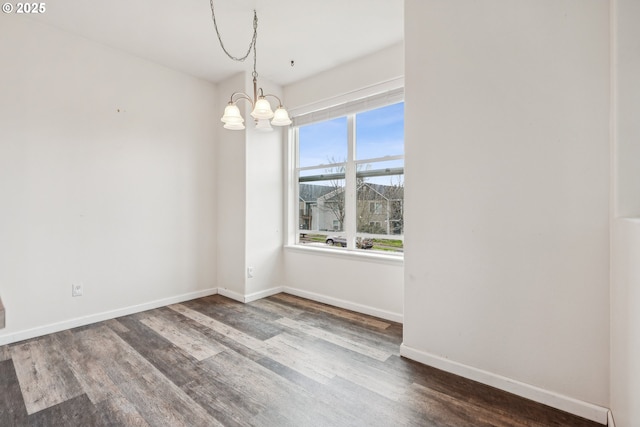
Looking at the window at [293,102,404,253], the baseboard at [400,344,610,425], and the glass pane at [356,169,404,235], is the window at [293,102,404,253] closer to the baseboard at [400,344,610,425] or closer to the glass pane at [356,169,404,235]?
the glass pane at [356,169,404,235]

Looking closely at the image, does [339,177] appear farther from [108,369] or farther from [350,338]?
[108,369]

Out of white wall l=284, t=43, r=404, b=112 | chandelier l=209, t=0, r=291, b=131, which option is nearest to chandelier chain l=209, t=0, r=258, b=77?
chandelier l=209, t=0, r=291, b=131

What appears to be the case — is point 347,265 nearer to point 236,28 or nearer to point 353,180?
point 353,180

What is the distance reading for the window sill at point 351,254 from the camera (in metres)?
3.12

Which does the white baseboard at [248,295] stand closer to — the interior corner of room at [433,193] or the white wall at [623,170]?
the interior corner of room at [433,193]

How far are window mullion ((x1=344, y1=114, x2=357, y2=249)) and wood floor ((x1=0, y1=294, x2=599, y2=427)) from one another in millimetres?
1036

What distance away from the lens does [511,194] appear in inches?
75.1

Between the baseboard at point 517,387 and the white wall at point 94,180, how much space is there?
293 centimetres

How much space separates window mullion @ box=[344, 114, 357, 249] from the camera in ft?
11.6

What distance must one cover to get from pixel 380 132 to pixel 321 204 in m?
1.18

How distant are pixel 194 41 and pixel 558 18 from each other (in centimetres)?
304

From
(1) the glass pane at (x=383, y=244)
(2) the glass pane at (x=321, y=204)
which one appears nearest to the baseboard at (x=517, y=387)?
(1) the glass pane at (x=383, y=244)

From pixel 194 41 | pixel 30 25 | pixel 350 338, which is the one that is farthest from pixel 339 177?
pixel 30 25

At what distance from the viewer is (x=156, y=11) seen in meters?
2.55
